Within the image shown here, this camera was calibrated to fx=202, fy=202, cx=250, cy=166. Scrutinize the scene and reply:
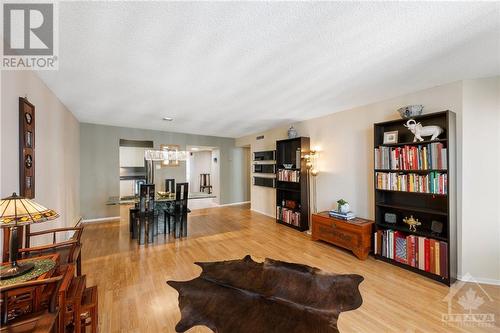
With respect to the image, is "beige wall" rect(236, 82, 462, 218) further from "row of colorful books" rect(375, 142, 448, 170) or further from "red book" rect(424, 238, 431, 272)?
"red book" rect(424, 238, 431, 272)

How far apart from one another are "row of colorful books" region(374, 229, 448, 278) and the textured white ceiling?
207 cm

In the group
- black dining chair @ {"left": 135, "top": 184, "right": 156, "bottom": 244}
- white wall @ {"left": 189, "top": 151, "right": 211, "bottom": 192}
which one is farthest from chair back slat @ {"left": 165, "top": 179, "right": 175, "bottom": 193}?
white wall @ {"left": 189, "top": 151, "right": 211, "bottom": 192}

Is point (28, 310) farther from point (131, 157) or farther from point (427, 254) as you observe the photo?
point (131, 157)

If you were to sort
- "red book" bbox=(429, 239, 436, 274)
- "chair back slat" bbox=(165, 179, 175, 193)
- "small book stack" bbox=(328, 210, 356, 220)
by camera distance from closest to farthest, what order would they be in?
"red book" bbox=(429, 239, 436, 274)
"small book stack" bbox=(328, 210, 356, 220)
"chair back slat" bbox=(165, 179, 175, 193)

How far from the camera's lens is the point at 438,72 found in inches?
92.0

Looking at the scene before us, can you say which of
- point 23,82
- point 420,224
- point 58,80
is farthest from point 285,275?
point 58,80

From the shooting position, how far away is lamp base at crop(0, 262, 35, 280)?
121cm

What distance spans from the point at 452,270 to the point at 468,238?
0.45m

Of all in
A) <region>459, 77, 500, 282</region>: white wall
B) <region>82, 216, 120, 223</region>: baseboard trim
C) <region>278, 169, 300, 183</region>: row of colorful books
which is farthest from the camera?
<region>82, 216, 120, 223</region>: baseboard trim

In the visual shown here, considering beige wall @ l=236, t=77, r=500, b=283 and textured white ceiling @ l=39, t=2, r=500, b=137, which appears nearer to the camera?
textured white ceiling @ l=39, t=2, r=500, b=137

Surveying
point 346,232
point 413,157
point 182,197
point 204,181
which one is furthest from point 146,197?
point 204,181

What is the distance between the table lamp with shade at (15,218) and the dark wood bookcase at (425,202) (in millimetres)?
3814

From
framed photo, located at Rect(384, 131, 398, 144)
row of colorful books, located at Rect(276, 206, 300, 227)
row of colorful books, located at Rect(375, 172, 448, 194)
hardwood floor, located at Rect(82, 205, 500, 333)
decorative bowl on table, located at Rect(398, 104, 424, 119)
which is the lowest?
hardwood floor, located at Rect(82, 205, 500, 333)

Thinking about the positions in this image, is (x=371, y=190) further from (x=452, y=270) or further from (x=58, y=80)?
(x=58, y=80)
